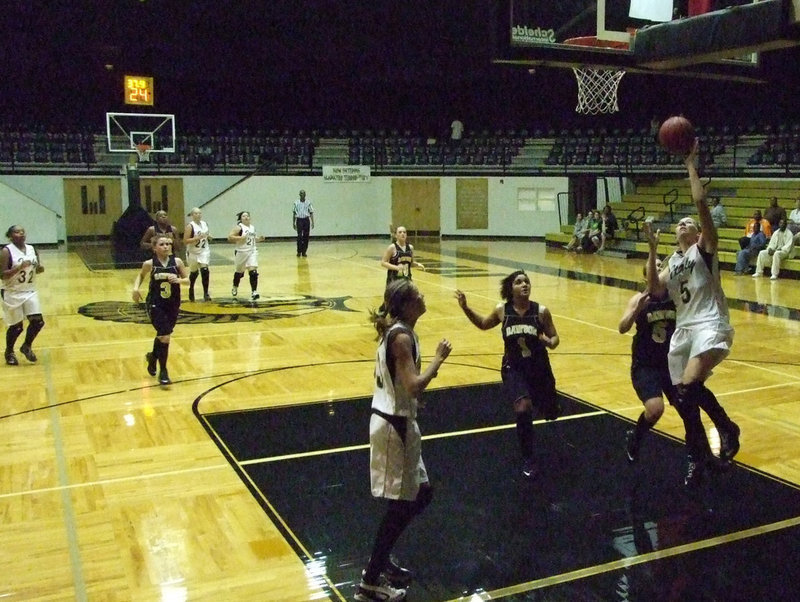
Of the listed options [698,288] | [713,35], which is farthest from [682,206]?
[698,288]

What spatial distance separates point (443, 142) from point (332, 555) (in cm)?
2687

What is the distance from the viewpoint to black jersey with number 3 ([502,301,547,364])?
562 centimetres

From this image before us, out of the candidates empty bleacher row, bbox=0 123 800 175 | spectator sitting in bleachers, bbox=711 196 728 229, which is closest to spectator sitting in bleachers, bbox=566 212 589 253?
spectator sitting in bleachers, bbox=711 196 728 229

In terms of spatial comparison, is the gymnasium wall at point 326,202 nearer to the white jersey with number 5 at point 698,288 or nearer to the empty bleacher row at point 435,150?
the empty bleacher row at point 435,150

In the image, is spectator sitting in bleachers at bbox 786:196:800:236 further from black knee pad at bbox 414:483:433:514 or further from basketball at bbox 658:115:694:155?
black knee pad at bbox 414:483:433:514

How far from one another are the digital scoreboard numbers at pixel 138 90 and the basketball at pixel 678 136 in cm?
2336

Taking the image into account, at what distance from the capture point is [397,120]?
31.3 meters

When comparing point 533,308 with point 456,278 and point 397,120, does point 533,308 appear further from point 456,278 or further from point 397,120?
point 397,120

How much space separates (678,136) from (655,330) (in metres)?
1.28

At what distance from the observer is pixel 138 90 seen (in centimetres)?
2583

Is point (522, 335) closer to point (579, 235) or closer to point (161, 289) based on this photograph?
point (161, 289)

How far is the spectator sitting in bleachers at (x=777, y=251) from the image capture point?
16375 mm

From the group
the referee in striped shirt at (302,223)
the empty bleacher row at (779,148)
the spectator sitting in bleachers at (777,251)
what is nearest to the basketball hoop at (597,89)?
the spectator sitting in bleachers at (777,251)

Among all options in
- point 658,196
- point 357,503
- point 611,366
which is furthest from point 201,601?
point 658,196
